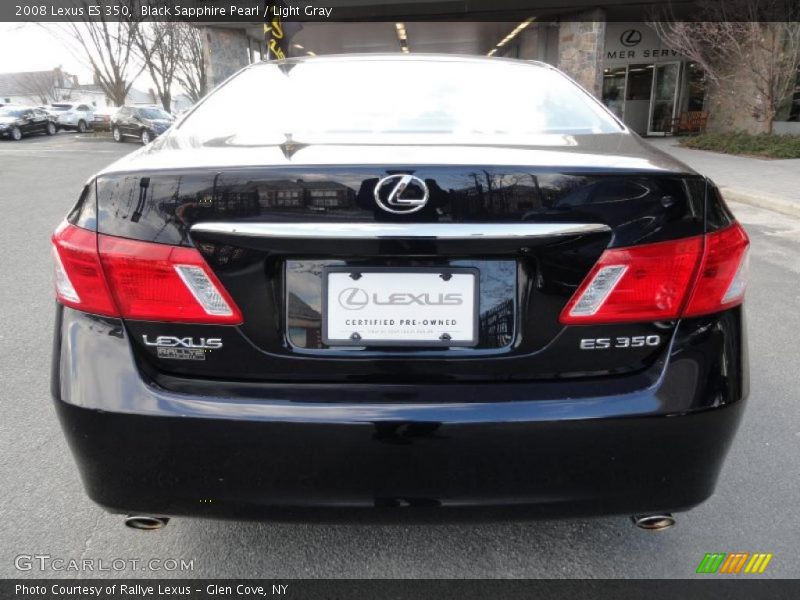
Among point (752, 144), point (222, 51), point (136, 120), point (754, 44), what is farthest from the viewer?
point (136, 120)

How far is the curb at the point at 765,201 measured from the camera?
26.9 feet

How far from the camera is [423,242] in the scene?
1438 mm

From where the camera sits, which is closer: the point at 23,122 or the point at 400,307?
the point at 400,307

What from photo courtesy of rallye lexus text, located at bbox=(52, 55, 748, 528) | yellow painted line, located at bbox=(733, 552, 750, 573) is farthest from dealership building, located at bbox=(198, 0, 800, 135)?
photo courtesy of rallye lexus text, located at bbox=(52, 55, 748, 528)

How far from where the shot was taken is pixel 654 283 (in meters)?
1.51

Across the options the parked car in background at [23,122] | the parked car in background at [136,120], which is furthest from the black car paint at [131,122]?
the parked car in background at [23,122]

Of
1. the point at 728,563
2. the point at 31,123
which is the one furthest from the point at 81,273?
the point at 31,123

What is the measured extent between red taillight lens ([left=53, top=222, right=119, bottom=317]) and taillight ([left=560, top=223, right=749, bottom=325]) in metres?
1.14

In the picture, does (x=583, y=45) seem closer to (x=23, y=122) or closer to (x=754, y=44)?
(x=754, y=44)

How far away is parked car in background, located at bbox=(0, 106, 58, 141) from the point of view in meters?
28.1

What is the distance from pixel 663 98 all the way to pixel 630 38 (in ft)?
8.93

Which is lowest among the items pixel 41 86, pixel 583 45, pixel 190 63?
pixel 583 45

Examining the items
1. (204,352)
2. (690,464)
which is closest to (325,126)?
(204,352)

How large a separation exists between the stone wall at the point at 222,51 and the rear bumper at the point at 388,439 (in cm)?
2160
